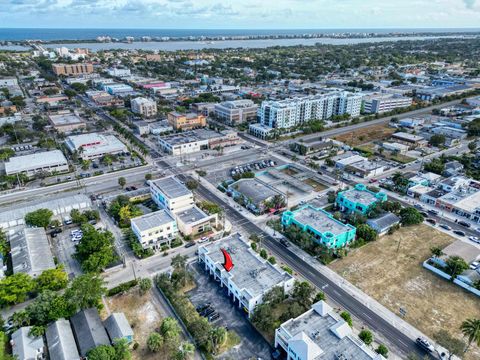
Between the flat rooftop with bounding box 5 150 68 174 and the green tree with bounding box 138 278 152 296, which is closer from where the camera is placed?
the green tree with bounding box 138 278 152 296

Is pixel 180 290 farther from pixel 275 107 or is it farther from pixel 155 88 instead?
pixel 155 88

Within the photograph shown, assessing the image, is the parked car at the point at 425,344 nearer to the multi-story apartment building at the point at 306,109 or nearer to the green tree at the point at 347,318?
the green tree at the point at 347,318

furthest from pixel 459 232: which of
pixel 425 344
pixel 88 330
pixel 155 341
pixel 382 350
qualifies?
pixel 88 330

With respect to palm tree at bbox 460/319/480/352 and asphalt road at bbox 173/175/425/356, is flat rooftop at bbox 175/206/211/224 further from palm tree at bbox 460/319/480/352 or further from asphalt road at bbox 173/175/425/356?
palm tree at bbox 460/319/480/352

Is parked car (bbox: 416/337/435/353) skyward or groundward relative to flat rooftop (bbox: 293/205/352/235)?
groundward

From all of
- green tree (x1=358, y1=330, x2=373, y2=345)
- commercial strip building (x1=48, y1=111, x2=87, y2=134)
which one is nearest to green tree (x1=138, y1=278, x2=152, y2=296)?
green tree (x1=358, y1=330, x2=373, y2=345)

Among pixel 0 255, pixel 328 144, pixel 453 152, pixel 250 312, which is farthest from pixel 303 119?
pixel 0 255

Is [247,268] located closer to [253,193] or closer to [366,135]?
[253,193]
